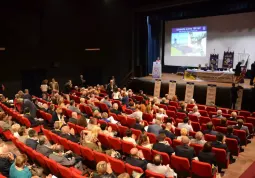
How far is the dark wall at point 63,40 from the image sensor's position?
13703 millimetres

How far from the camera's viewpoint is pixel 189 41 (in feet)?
56.0

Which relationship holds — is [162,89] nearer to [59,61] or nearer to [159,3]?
[159,3]

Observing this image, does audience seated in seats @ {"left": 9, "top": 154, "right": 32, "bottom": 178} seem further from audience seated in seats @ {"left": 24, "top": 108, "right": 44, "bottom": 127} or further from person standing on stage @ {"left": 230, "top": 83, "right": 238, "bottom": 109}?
person standing on stage @ {"left": 230, "top": 83, "right": 238, "bottom": 109}

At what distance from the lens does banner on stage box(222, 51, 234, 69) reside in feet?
50.9

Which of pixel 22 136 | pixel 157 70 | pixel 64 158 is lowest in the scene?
pixel 64 158

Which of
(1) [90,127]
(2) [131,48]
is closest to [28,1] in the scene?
(2) [131,48]

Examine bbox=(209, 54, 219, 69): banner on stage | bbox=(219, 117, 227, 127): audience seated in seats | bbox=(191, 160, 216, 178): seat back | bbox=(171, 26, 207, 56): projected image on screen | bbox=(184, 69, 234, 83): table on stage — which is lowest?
bbox=(191, 160, 216, 178): seat back

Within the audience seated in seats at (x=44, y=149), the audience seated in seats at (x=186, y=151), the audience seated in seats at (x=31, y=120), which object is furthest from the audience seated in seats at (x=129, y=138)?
the audience seated in seats at (x=31, y=120)

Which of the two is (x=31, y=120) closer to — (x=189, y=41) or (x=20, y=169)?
(x=20, y=169)

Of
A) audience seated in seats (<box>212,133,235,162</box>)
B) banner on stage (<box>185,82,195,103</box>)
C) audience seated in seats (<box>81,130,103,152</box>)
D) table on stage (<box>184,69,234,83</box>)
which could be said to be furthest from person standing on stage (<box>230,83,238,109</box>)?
audience seated in seats (<box>81,130,103,152</box>)

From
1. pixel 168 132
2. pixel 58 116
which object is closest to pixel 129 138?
pixel 168 132

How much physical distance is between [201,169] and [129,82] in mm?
12751

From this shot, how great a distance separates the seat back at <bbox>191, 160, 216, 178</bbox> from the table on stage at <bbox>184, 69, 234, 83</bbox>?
33.4 ft

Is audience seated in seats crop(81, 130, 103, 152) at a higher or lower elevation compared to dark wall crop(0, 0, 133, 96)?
lower
